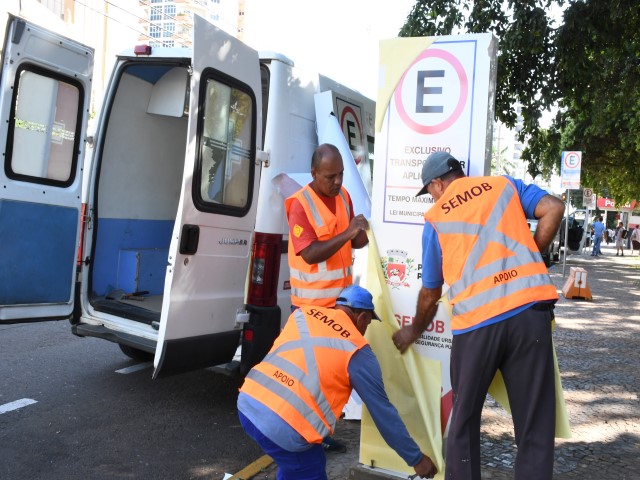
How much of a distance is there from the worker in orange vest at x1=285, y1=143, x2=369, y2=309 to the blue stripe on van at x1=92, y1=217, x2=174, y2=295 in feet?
7.90

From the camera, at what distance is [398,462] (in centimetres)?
332

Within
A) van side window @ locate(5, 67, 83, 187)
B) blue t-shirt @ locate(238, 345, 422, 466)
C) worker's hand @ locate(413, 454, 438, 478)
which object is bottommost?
worker's hand @ locate(413, 454, 438, 478)

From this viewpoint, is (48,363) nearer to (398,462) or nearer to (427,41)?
(398,462)

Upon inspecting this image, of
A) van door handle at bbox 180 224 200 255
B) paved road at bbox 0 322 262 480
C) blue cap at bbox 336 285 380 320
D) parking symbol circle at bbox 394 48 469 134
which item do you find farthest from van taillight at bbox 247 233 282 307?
blue cap at bbox 336 285 380 320

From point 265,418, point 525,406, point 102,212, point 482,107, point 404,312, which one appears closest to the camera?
point 265,418

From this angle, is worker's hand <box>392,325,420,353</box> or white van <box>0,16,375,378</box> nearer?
worker's hand <box>392,325,420,353</box>

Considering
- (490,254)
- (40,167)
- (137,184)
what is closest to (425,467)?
(490,254)

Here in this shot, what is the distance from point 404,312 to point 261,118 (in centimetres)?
188

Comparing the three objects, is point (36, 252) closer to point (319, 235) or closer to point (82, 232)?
point (82, 232)

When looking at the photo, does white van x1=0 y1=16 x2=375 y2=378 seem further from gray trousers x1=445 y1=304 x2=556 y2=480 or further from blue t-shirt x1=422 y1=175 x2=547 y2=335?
gray trousers x1=445 y1=304 x2=556 y2=480

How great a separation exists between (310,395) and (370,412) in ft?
0.88

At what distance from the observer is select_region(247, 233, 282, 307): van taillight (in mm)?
4379

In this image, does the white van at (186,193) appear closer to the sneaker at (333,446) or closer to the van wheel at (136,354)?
the sneaker at (333,446)

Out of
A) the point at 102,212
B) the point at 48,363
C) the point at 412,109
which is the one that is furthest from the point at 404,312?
the point at 48,363
